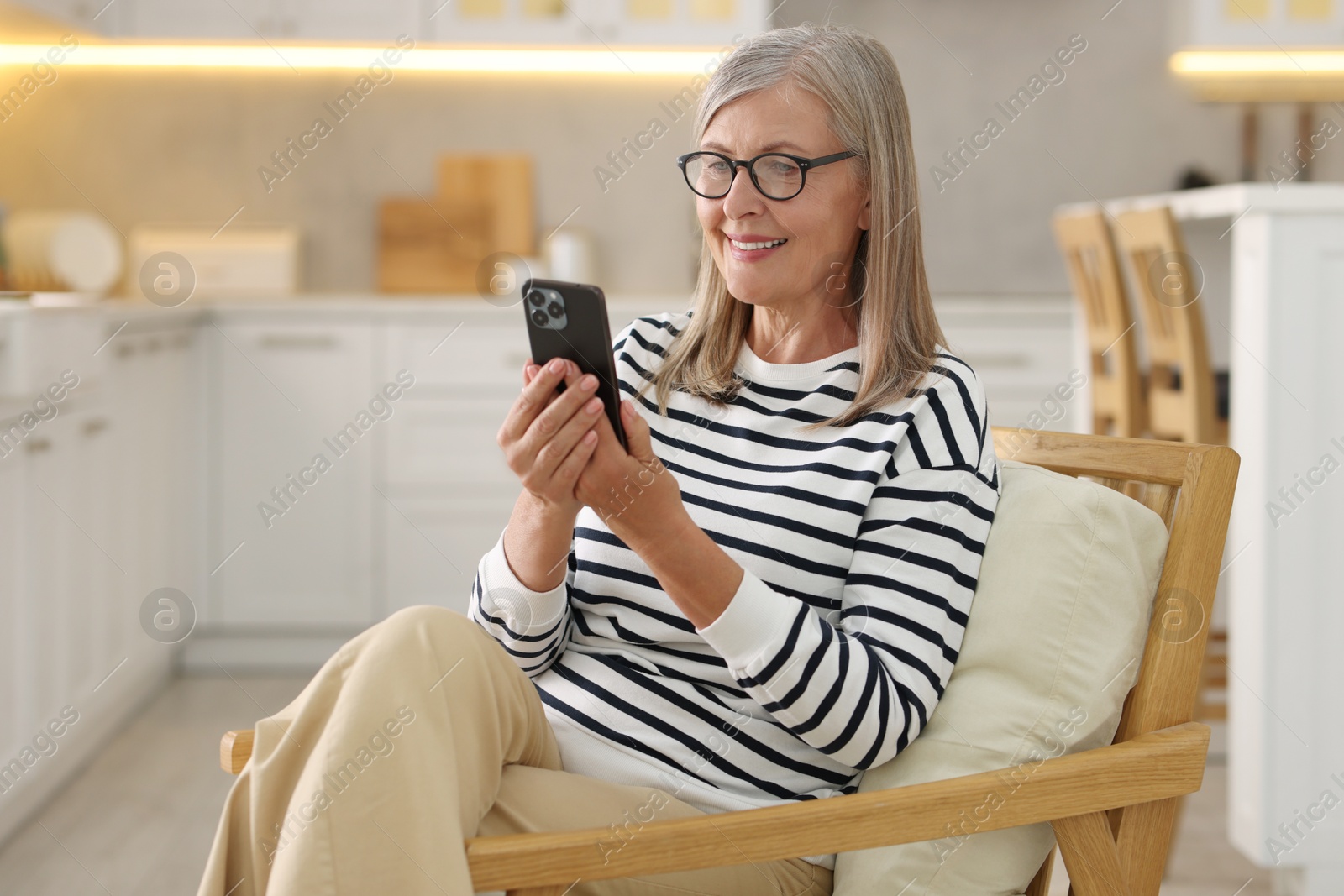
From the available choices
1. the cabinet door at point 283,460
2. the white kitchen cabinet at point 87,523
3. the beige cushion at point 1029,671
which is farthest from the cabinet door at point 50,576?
the beige cushion at point 1029,671

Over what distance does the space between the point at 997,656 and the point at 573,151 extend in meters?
2.87

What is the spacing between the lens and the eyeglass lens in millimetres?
1087

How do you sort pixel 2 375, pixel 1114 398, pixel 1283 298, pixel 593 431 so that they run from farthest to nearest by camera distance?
1. pixel 1114 398
2. pixel 2 375
3. pixel 1283 298
4. pixel 593 431

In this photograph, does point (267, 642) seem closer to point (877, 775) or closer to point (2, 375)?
point (2, 375)

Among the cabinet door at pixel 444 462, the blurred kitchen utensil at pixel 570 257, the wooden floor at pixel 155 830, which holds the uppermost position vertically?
the blurred kitchen utensil at pixel 570 257

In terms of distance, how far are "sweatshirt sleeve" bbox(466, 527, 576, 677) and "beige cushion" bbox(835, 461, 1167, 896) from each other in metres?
0.31

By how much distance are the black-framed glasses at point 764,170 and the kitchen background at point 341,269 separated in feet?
4.86

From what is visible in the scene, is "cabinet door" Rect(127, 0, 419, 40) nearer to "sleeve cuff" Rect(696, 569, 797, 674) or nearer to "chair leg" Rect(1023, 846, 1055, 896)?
"sleeve cuff" Rect(696, 569, 797, 674)

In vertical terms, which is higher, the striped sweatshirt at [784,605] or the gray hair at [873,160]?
the gray hair at [873,160]

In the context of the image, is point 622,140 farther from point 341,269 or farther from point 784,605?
point 784,605

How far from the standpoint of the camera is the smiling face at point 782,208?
3.53ft

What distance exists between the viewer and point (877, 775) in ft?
3.36

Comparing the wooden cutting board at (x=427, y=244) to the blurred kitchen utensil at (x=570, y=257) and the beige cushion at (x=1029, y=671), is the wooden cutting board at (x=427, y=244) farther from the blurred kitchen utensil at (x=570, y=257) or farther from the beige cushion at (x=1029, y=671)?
the beige cushion at (x=1029, y=671)

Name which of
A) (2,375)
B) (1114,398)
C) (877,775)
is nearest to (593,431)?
(877,775)
